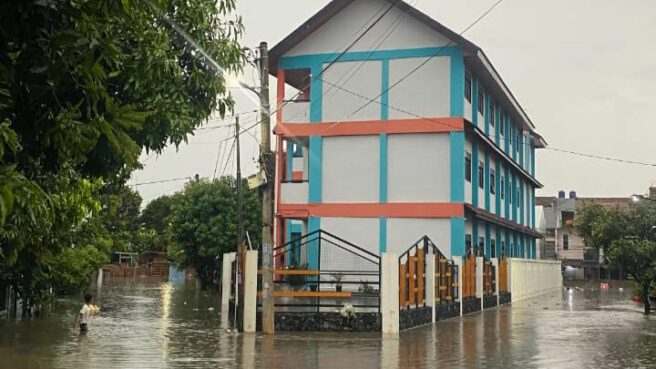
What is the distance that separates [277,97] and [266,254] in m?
12.4

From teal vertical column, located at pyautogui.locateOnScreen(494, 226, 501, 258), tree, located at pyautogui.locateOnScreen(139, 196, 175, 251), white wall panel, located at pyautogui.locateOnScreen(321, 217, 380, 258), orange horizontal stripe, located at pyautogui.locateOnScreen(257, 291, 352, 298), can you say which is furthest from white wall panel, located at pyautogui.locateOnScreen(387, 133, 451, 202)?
tree, located at pyautogui.locateOnScreen(139, 196, 175, 251)

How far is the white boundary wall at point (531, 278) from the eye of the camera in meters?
32.0

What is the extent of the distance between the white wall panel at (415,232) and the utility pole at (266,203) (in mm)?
10520

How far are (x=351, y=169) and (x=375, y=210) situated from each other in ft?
5.67

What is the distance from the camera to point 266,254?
56.1ft

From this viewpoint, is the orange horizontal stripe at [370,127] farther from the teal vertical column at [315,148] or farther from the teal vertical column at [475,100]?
the teal vertical column at [475,100]

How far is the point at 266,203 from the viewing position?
1730cm

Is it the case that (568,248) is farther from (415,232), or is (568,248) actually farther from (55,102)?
(55,102)

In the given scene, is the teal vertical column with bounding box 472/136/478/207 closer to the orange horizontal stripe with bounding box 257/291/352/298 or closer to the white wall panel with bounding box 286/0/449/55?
the white wall panel with bounding box 286/0/449/55

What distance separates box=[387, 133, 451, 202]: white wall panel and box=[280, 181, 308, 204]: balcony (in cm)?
309

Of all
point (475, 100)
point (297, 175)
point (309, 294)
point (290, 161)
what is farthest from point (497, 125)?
point (309, 294)

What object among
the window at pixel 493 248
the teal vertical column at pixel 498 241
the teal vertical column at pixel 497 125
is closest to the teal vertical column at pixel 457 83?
the teal vertical column at pixel 497 125

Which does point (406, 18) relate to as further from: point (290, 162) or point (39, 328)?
point (39, 328)

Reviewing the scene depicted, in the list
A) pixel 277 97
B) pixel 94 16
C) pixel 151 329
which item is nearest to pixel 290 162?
pixel 277 97
